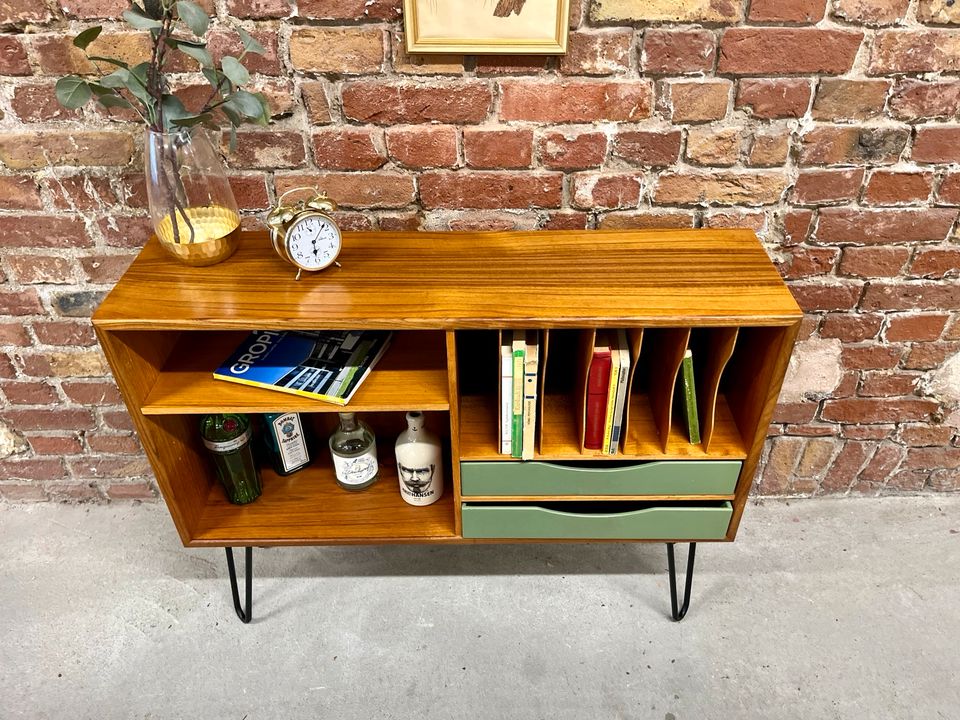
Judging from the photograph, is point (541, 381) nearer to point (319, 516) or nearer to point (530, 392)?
point (530, 392)

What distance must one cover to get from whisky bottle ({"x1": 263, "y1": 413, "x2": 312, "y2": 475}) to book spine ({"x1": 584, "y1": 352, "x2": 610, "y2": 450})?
2.20 feet

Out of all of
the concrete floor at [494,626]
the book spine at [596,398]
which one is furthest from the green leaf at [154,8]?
the concrete floor at [494,626]

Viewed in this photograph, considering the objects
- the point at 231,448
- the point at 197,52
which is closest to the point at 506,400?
the point at 231,448

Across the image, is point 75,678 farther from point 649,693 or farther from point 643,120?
point 643,120

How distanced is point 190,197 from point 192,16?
0.31 metres

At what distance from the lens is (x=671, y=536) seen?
1505 millimetres

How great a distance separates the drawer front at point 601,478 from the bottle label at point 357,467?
0.28m

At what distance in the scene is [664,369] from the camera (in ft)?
4.38

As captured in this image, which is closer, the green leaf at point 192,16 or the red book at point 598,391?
the green leaf at point 192,16

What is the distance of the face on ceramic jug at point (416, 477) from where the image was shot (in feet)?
5.09

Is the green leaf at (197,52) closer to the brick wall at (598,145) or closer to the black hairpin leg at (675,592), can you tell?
the brick wall at (598,145)

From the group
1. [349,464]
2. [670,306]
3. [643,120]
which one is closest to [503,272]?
[670,306]

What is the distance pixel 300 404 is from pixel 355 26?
0.68 meters

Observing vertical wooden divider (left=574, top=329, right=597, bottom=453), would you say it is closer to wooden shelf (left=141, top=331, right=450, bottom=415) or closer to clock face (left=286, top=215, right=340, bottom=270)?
wooden shelf (left=141, top=331, right=450, bottom=415)
